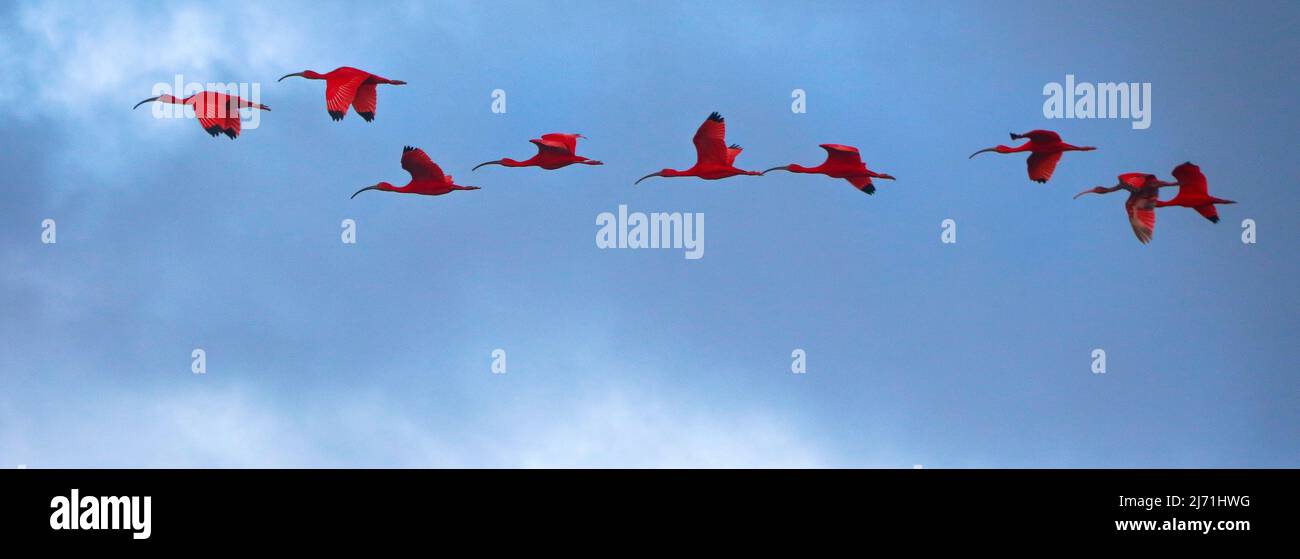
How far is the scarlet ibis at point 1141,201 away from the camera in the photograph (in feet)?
55.7

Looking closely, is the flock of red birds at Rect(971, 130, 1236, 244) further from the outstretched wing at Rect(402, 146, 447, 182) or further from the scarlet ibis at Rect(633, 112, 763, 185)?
the outstretched wing at Rect(402, 146, 447, 182)

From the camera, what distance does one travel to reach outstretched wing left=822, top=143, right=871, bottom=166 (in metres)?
16.4

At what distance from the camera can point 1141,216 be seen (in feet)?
56.2

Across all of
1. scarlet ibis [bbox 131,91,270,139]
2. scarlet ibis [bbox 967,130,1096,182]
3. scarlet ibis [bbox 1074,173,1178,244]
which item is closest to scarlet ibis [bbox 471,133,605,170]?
scarlet ibis [bbox 131,91,270,139]

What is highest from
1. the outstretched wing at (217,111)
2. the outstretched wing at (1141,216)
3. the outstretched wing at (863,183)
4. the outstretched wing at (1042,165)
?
the outstretched wing at (217,111)

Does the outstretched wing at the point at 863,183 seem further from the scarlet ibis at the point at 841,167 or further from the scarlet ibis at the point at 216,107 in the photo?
the scarlet ibis at the point at 216,107

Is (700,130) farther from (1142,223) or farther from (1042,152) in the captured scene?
(1142,223)

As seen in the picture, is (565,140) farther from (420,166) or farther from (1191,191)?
(1191,191)

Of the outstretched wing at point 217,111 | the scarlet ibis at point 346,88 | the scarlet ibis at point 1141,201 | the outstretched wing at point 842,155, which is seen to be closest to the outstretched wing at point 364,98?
the scarlet ibis at point 346,88

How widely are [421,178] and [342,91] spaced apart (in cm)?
131

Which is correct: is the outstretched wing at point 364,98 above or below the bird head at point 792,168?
above
